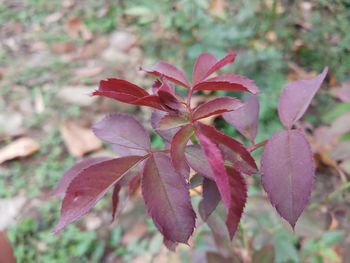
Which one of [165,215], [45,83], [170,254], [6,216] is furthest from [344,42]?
[165,215]

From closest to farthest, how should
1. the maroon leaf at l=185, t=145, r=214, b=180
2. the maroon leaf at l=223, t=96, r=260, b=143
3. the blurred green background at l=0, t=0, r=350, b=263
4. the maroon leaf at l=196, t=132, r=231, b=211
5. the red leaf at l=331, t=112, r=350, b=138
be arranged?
the maroon leaf at l=196, t=132, r=231, b=211
the maroon leaf at l=185, t=145, r=214, b=180
the maroon leaf at l=223, t=96, r=260, b=143
the red leaf at l=331, t=112, r=350, b=138
the blurred green background at l=0, t=0, r=350, b=263

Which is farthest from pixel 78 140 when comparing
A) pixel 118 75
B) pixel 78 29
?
pixel 78 29

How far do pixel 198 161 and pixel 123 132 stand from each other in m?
0.11

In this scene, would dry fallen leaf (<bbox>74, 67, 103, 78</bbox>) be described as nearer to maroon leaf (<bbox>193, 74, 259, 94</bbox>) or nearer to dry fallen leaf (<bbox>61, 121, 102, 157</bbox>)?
dry fallen leaf (<bbox>61, 121, 102, 157</bbox>)

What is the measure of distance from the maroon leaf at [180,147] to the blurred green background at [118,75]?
29.2 inches

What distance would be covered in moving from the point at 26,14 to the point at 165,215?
2375 mm

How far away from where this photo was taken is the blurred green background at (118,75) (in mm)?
1537

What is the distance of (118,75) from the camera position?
2.17 meters

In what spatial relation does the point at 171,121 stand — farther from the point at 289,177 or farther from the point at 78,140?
the point at 78,140

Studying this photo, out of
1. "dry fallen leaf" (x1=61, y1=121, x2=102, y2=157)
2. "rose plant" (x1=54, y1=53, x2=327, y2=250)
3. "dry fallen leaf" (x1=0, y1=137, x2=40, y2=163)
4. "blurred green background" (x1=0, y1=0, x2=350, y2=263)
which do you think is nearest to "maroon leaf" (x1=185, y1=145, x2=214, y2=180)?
"rose plant" (x1=54, y1=53, x2=327, y2=250)

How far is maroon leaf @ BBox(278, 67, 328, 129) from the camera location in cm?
63

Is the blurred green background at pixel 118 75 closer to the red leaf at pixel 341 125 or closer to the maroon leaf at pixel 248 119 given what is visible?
the red leaf at pixel 341 125

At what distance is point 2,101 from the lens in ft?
6.83

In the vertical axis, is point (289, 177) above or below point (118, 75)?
above
